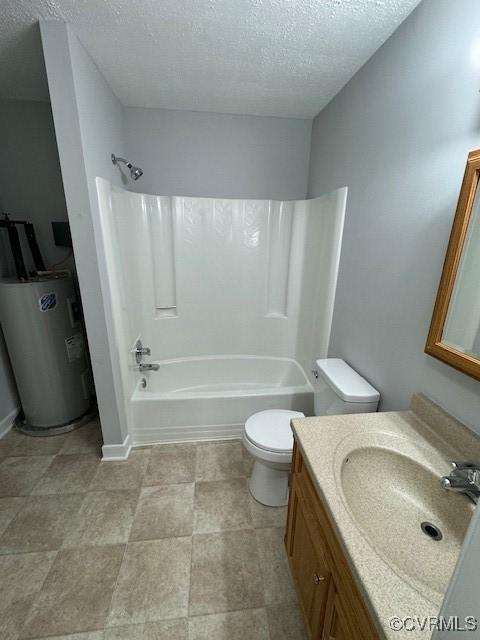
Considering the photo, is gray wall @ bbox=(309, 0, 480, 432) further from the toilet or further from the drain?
the drain

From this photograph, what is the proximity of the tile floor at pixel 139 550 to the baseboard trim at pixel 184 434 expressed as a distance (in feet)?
0.36

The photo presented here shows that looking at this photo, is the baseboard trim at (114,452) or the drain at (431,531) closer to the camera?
the drain at (431,531)

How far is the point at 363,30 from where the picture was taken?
48.7 inches

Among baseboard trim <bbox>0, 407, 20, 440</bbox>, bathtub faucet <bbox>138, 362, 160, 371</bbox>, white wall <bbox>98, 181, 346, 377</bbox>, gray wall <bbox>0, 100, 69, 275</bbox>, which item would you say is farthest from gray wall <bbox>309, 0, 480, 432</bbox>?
baseboard trim <bbox>0, 407, 20, 440</bbox>

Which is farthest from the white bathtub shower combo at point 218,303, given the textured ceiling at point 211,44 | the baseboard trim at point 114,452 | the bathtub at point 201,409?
the textured ceiling at point 211,44

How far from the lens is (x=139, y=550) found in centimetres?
136

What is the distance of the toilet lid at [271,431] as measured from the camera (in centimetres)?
145

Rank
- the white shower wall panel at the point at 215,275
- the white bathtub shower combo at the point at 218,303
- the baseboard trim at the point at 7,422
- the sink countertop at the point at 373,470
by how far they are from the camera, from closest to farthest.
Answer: the sink countertop at the point at 373,470, the white bathtub shower combo at the point at 218,303, the baseboard trim at the point at 7,422, the white shower wall panel at the point at 215,275

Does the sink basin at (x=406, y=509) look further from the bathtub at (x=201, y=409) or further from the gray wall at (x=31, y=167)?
the gray wall at (x=31, y=167)

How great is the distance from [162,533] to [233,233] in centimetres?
215

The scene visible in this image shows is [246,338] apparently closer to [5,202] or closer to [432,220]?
[432,220]

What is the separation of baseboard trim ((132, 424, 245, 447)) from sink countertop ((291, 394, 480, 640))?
117cm

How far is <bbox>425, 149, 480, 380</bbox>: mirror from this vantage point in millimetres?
867

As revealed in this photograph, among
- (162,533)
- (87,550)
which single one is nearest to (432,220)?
(162,533)
